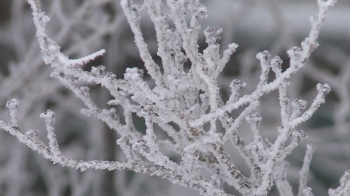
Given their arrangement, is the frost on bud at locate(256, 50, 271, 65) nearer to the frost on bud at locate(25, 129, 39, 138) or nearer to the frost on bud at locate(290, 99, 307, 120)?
the frost on bud at locate(290, 99, 307, 120)

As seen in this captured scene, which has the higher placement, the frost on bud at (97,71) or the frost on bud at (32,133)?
the frost on bud at (97,71)

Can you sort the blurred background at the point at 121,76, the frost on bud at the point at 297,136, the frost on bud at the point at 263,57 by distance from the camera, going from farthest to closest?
the blurred background at the point at 121,76
the frost on bud at the point at 297,136
the frost on bud at the point at 263,57

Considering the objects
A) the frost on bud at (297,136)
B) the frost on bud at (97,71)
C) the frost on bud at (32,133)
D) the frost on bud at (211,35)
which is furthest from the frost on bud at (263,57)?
the frost on bud at (32,133)

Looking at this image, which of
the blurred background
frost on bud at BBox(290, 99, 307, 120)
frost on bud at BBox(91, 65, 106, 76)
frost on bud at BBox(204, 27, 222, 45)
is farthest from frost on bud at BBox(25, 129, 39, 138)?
the blurred background

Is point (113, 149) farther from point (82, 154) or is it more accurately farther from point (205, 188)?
point (205, 188)

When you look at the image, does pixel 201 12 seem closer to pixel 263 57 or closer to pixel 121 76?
pixel 263 57

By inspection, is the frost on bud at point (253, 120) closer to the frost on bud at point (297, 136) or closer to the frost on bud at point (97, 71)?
the frost on bud at point (297, 136)

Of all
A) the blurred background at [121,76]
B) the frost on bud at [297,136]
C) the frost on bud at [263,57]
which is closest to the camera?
the frost on bud at [263,57]

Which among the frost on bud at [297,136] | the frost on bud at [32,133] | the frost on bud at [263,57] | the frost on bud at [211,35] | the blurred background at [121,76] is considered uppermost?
the blurred background at [121,76]

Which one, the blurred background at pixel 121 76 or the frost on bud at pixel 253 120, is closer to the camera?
the frost on bud at pixel 253 120
